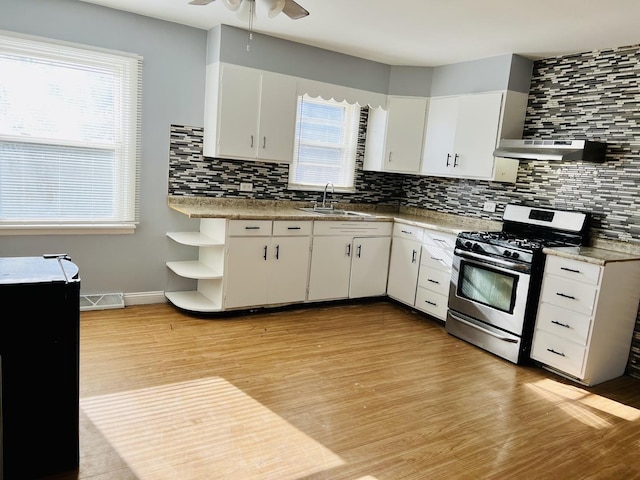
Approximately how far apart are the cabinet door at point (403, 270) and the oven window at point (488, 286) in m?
0.65

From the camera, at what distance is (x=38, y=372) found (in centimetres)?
195

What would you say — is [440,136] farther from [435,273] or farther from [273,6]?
[273,6]

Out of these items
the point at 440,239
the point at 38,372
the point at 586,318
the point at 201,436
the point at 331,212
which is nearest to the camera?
the point at 38,372

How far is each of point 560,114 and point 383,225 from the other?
1867mm

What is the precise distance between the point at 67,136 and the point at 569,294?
401 cm

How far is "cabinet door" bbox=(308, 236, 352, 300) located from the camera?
4516 mm

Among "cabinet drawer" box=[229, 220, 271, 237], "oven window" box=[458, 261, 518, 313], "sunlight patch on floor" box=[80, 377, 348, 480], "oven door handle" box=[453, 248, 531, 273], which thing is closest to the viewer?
"sunlight patch on floor" box=[80, 377, 348, 480]

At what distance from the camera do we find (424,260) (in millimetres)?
4574

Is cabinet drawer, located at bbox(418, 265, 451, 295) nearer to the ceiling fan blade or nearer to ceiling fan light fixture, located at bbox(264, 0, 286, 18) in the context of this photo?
the ceiling fan blade

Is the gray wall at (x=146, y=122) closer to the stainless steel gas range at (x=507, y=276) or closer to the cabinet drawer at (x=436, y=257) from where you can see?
the cabinet drawer at (x=436, y=257)

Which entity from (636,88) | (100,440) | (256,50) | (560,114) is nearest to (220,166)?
(256,50)

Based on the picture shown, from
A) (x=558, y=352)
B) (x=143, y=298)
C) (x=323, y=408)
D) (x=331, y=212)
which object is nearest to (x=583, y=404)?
(x=558, y=352)

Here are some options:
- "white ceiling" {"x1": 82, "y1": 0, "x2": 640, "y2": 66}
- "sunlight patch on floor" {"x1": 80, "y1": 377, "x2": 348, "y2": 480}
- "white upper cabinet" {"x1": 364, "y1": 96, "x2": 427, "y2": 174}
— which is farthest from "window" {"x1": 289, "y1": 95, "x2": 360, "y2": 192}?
"sunlight patch on floor" {"x1": 80, "y1": 377, "x2": 348, "y2": 480}

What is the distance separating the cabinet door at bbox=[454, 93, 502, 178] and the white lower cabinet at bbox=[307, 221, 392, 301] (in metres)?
0.99
